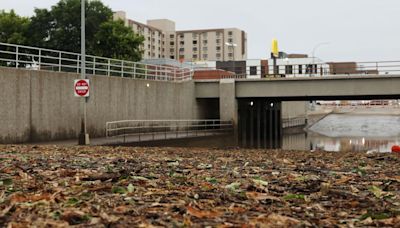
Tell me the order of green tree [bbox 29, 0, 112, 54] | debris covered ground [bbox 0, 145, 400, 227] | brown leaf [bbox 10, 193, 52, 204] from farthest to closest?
green tree [bbox 29, 0, 112, 54]
brown leaf [bbox 10, 193, 52, 204]
debris covered ground [bbox 0, 145, 400, 227]

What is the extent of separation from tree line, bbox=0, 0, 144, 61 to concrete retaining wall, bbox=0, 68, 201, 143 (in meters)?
20.7

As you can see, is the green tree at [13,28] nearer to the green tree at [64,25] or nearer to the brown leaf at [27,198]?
the green tree at [64,25]

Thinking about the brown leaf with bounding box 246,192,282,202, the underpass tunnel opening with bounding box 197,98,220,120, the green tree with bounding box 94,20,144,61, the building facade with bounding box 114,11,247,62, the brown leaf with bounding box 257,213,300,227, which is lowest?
the brown leaf with bounding box 246,192,282,202

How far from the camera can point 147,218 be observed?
5129 mm

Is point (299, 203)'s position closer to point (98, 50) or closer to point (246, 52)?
point (98, 50)

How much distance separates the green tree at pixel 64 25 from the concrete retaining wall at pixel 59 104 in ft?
81.1

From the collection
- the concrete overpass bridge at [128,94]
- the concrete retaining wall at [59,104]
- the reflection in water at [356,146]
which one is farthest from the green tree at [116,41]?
the reflection in water at [356,146]

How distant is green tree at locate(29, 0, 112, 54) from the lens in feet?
186

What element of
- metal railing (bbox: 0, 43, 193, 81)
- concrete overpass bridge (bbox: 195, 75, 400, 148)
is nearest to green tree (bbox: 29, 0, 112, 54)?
metal railing (bbox: 0, 43, 193, 81)

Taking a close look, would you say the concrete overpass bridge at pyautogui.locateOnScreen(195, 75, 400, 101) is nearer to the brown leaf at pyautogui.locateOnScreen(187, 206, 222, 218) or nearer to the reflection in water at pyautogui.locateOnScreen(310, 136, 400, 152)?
the reflection in water at pyautogui.locateOnScreen(310, 136, 400, 152)

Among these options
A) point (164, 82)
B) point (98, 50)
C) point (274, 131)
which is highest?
point (98, 50)

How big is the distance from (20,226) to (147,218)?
1.27 metres

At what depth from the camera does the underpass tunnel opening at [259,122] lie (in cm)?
4656

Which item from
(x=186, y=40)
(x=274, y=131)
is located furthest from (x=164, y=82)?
(x=186, y=40)
